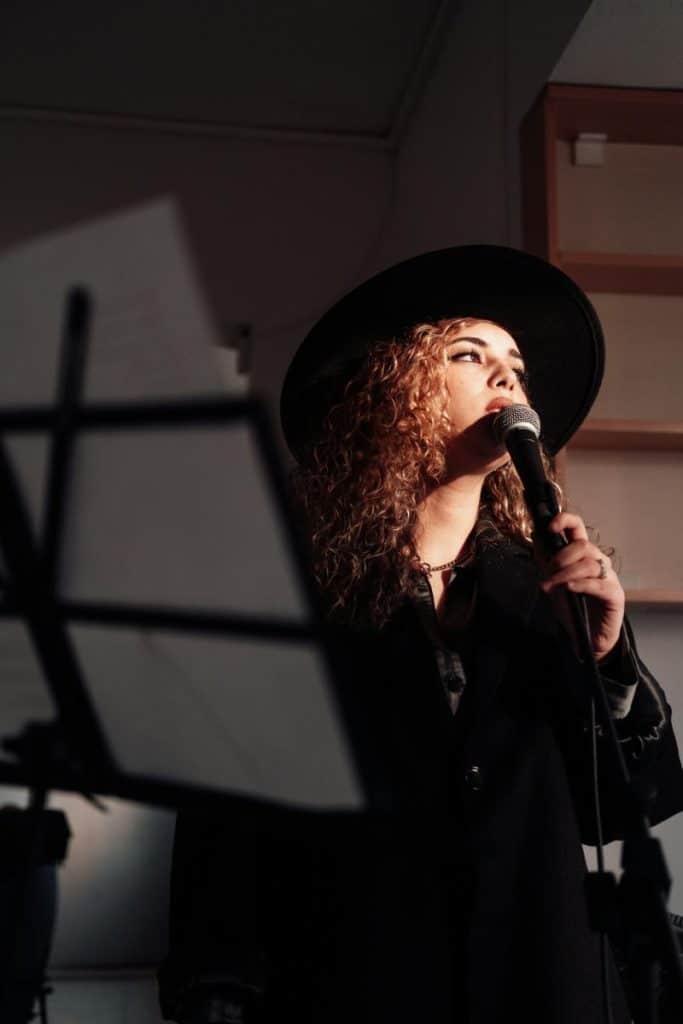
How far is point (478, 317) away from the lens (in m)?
1.45

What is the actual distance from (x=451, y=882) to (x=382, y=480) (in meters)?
0.55

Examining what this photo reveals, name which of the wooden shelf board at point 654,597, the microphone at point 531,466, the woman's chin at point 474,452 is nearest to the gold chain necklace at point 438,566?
the woman's chin at point 474,452

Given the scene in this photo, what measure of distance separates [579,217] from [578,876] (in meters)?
1.54

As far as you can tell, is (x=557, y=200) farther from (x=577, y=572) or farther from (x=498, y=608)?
(x=577, y=572)

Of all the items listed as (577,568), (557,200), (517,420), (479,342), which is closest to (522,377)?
(479,342)

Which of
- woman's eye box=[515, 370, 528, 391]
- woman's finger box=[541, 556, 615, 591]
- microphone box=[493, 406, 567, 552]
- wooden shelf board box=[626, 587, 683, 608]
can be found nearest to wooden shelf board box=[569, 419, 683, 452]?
wooden shelf board box=[626, 587, 683, 608]

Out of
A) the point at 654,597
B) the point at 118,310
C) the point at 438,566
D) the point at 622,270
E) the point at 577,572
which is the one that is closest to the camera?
the point at 118,310

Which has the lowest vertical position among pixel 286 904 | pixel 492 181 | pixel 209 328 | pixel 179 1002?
pixel 179 1002

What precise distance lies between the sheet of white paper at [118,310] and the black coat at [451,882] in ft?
2.27

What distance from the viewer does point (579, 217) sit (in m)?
2.19

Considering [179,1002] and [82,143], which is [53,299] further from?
[82,143]

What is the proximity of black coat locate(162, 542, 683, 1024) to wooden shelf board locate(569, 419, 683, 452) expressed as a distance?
852 mm

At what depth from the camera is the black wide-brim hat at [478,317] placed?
4.67 feet

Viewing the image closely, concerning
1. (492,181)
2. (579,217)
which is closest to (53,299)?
(579,217)
